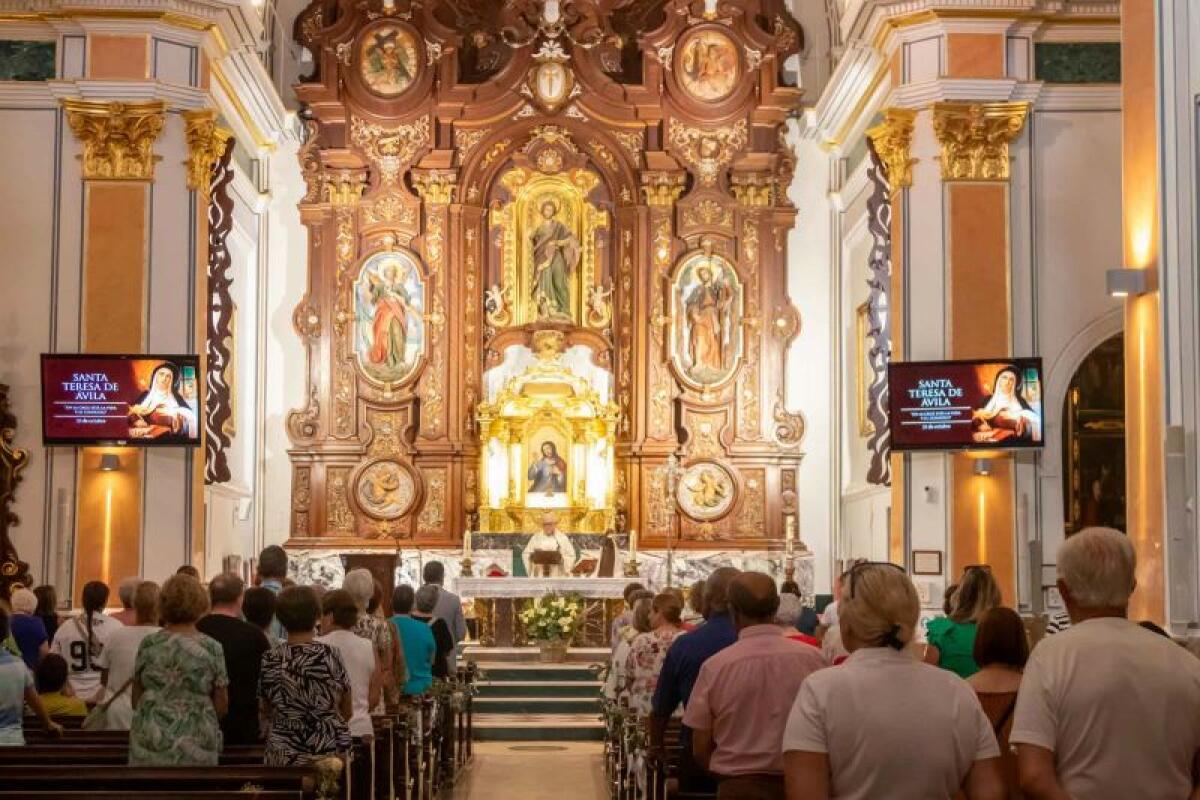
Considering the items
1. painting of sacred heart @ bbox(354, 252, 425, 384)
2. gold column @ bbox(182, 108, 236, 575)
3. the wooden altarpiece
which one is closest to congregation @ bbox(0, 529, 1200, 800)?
gold column @ bbox(182, 108, 236, 575)

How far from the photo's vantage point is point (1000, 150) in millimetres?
19984

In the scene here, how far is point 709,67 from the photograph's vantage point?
25.7 meters

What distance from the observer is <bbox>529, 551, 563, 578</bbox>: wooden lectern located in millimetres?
23328

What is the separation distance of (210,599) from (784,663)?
11.5 feet

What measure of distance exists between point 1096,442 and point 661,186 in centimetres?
763

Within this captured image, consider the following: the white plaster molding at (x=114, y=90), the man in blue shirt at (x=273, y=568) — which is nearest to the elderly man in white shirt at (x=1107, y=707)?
the man in blue shirt at (x=273, y=568)

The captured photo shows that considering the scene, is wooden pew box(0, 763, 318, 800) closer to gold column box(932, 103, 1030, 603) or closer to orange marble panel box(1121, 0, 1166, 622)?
orange marble panel box(1121, 0, 1166, 622)

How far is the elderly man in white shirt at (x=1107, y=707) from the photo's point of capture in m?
4.91

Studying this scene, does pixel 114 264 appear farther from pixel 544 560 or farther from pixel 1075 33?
pixel 1075 33

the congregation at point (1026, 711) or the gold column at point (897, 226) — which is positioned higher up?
the gold column at point (897, 226)

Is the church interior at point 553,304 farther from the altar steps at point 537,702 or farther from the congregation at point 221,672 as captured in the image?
the congregation at point 221,672

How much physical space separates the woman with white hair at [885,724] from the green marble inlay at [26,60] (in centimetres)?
1725

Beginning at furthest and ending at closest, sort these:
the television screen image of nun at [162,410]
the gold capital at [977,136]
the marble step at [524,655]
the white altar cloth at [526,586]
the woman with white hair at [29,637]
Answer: the white altar cloth at [526,586], the marble step at [524,655], the gold capital at [977,136], the television screen image of nun at [162,410], the woman with white hair at [29,637]

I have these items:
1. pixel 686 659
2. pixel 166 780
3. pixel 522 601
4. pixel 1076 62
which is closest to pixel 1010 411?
pixel 1076 62
